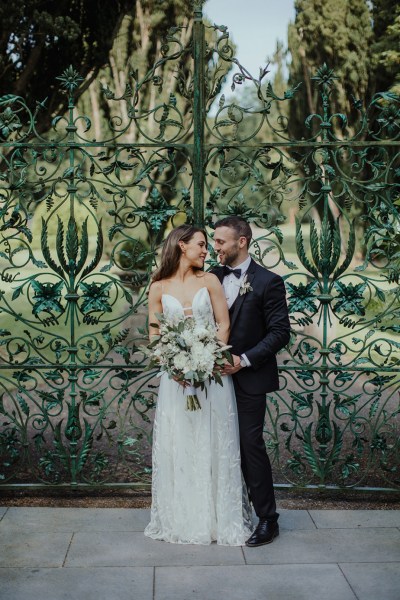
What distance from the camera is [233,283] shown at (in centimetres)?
466

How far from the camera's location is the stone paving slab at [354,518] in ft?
16.4

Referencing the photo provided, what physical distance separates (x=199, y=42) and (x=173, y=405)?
241cm

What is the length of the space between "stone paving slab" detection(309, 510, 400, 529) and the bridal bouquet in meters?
1.40

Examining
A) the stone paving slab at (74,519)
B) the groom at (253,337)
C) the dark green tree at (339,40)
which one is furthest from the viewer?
the dark green tree at (339,40)

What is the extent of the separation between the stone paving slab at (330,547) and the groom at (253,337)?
12cm

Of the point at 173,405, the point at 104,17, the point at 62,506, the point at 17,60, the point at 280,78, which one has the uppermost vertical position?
the point at 280,78

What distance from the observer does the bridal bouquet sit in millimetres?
4219

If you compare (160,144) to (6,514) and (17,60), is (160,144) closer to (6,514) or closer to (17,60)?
(6,514)

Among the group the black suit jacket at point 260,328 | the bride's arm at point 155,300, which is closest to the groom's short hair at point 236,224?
the black suit jacket at point 260,328

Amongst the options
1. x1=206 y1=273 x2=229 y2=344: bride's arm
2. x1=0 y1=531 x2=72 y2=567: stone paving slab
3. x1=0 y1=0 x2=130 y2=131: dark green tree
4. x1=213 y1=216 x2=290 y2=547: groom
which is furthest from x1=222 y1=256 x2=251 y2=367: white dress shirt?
x1=0 y1=0 x2=130 y2=131: dark green tree

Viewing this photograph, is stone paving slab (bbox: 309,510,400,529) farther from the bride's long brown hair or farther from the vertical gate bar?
the vertical gate bar

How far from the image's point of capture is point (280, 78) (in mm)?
26406

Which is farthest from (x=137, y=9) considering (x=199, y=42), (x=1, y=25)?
(x=199, y=42)

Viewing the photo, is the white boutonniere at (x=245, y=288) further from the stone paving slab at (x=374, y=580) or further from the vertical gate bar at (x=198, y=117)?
the stone paving slab at (x=374, y=580)
